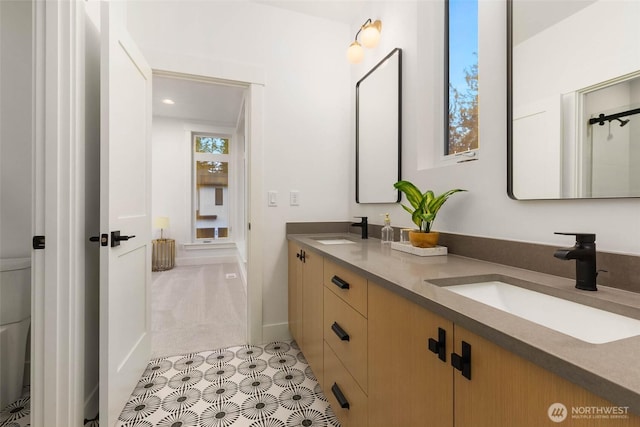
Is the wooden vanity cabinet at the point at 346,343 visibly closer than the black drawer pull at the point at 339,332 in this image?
Yes

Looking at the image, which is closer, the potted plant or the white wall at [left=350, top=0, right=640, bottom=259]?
the white wall at [left=350, top=0, right=640, bottom=259]

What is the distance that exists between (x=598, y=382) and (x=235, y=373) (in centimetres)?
185

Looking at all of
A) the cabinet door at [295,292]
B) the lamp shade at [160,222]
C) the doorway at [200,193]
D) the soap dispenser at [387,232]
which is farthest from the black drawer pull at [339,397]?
the lamp shade at [160,222]

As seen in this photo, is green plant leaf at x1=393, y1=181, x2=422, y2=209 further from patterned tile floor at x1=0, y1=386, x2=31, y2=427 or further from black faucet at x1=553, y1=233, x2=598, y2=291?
patterned tile floor at x1=0, y1=386, x2=31, y2=427

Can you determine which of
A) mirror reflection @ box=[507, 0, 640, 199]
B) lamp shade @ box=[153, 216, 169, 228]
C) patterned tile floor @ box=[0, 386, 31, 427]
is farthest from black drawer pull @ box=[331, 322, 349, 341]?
lamp shade @ box=[153, 216, 169, 228]

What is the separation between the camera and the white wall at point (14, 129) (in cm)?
164

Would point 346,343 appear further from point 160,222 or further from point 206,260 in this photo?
point 206,260

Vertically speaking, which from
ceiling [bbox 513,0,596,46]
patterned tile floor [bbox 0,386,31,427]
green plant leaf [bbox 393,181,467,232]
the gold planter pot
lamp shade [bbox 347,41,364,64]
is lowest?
patterned tile floor [bbox 0,386,31,427]

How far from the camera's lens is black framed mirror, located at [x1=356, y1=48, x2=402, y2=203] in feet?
6.00

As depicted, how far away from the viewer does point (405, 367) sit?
2.57ft

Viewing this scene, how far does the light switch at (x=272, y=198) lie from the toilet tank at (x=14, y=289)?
138cm

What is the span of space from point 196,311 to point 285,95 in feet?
7.22

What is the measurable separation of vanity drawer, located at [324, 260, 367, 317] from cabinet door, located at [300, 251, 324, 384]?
12cm

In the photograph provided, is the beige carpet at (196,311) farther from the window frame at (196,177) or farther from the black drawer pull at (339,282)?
the black drawer pull at (339,282)
